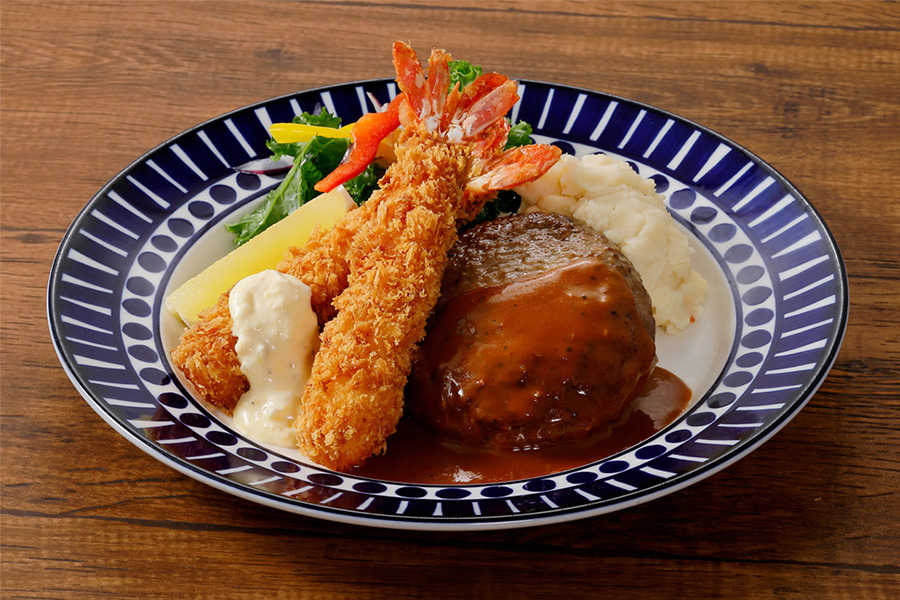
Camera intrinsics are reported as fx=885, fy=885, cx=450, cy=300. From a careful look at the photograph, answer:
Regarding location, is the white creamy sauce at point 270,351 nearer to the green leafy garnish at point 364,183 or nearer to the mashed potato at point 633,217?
the green leafy garnish at point 364,183

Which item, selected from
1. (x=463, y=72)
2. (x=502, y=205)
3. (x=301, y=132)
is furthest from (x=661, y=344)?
(x=301, y=132)

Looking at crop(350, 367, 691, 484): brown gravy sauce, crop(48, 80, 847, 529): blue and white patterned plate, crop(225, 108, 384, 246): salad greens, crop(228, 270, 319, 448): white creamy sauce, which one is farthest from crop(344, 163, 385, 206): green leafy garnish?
crop(350, 367, 691, 484): brown gravy sauce

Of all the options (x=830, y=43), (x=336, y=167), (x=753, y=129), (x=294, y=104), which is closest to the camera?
(x=336, y=167)

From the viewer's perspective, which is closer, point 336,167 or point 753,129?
point 336,167

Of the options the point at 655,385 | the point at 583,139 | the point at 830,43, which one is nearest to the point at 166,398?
the point at 655,385

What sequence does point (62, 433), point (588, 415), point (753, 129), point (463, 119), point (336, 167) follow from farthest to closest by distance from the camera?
point (753, 129), point (336, 167), point (463, 119), point (62, 433), point (588, 415)

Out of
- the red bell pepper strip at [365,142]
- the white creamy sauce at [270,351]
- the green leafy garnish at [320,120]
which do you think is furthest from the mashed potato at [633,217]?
the white creamy sauce at [270,351]

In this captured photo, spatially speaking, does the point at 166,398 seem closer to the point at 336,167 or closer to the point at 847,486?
the point at 336,167
